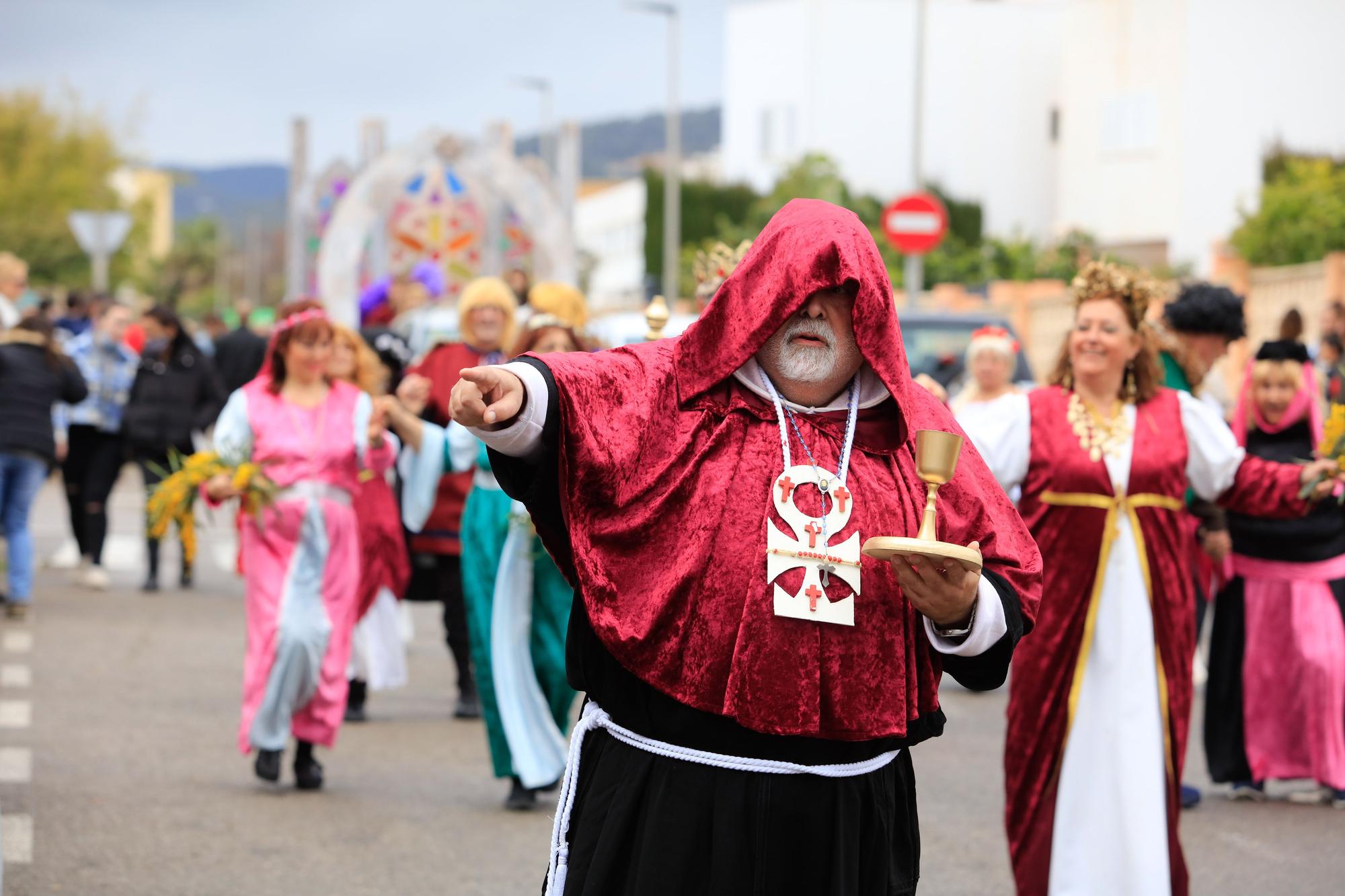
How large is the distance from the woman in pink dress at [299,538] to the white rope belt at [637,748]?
403 cm

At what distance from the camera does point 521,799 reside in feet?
25.4

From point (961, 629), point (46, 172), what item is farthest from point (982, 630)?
point (46, 172)

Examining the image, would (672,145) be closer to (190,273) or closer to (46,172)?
(46,172)

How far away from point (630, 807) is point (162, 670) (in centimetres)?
776

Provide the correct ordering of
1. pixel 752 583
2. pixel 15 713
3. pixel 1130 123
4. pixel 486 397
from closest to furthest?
pixel 486 397 → pixel 752 583 → pixel 15 713 → pixel 1130 123

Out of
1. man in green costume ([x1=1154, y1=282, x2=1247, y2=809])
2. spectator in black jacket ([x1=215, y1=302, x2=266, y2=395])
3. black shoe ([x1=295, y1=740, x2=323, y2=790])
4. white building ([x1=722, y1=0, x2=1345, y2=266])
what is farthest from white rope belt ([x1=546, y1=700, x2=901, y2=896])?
→ white building ([x1=722, y1=0, x2=1345, y2=266])

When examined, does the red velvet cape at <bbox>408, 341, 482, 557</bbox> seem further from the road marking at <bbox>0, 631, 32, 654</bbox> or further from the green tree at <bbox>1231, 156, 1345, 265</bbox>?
the green tree at <bbox>1231, 156, 1345, 265</bbox>

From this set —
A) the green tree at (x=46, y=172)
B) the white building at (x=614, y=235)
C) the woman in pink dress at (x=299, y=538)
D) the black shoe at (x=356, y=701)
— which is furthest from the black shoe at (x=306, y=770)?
the white building at (x=614, y=235)

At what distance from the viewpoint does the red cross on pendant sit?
3.75m

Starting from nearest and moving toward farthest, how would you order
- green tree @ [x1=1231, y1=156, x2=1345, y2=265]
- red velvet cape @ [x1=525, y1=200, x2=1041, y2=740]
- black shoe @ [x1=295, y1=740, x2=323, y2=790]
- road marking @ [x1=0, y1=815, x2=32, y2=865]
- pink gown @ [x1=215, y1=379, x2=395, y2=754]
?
red velvet cape @ [x1=525, y1=200, x2=1041, y2=740]
road marking @ [x1=0, y1=815, x2=32, y2=865]
pink gown @ [x1=215, y1=379, x2=395, y2=754]
black shoe @ [x1=295, y1=740, x2=323, y2=790]
green tree @ [x1=1231, y1=156, x2=1345, y2=265]

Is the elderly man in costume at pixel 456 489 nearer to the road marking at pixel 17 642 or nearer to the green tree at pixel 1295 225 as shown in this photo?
the road marking at pixel 17 642

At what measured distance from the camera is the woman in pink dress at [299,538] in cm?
785

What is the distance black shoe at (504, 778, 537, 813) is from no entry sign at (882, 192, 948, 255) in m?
15.2

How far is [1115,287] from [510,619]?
2902mm
